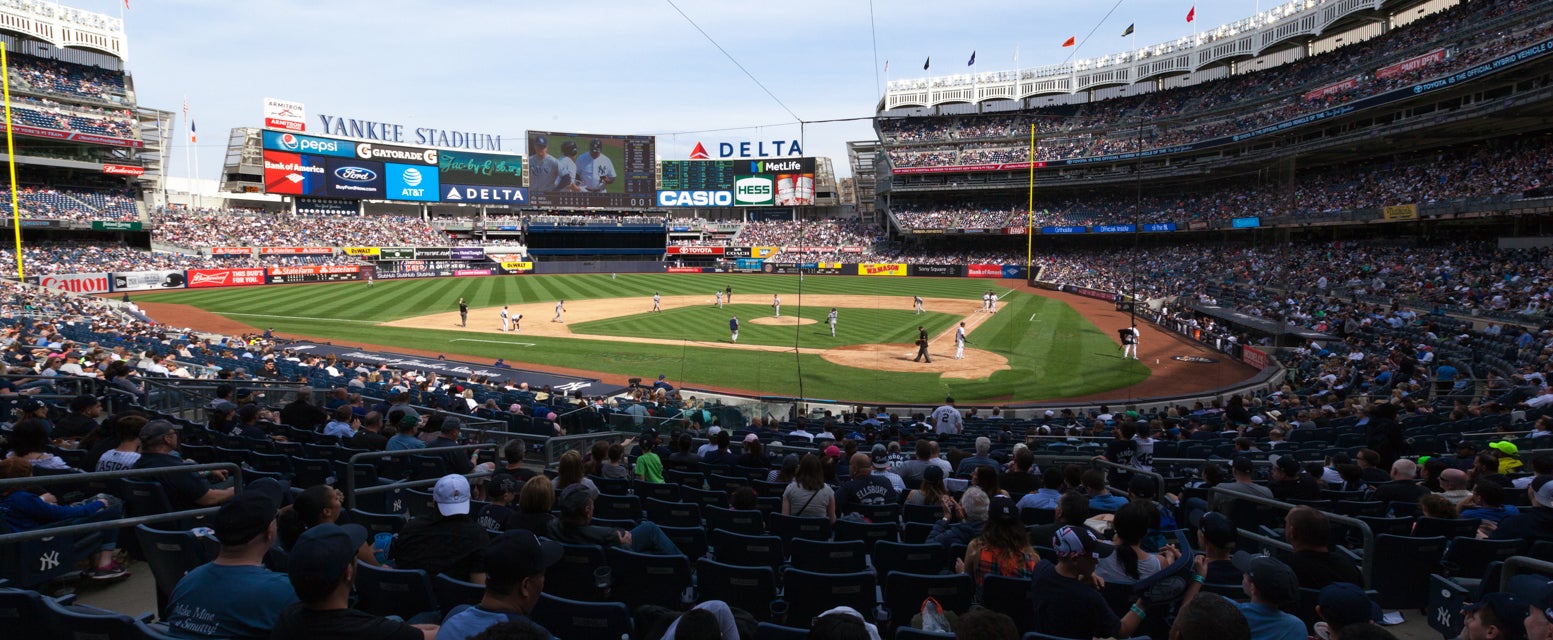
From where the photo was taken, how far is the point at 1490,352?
72.0ft

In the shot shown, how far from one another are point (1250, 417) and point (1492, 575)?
12.1m

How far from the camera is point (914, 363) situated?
2828cm

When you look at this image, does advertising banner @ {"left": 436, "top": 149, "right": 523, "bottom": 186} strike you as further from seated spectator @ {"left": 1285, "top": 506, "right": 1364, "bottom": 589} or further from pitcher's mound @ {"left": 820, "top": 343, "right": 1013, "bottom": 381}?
seated spectator @ {"left": 1285, "top": 506, "right": 1364, "bottom": 589}

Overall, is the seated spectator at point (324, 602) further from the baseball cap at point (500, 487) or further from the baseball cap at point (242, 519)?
the baseball cap at point (500, 487)

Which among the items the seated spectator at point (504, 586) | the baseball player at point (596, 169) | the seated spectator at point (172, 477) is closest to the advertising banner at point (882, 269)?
the baseball player at point (596, 169)

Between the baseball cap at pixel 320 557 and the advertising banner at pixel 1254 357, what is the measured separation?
30.2 m

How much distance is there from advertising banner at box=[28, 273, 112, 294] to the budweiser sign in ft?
59.7

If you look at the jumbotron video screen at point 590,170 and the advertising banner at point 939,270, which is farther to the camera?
the jumbotron video screen at point 590,170

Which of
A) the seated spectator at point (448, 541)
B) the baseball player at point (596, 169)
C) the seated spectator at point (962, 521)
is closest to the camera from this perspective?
the seated spectator at point (448, 541)

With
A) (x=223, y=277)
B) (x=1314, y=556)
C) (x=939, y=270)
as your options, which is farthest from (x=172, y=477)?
(x=939, y=270)

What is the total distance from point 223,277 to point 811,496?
68366 mm

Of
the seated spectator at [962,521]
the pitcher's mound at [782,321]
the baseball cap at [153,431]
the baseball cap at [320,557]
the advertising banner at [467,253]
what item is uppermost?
the advertising banner at [467,253]

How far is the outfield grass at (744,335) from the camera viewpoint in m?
25.1

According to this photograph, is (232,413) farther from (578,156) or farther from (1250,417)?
(578,156)
